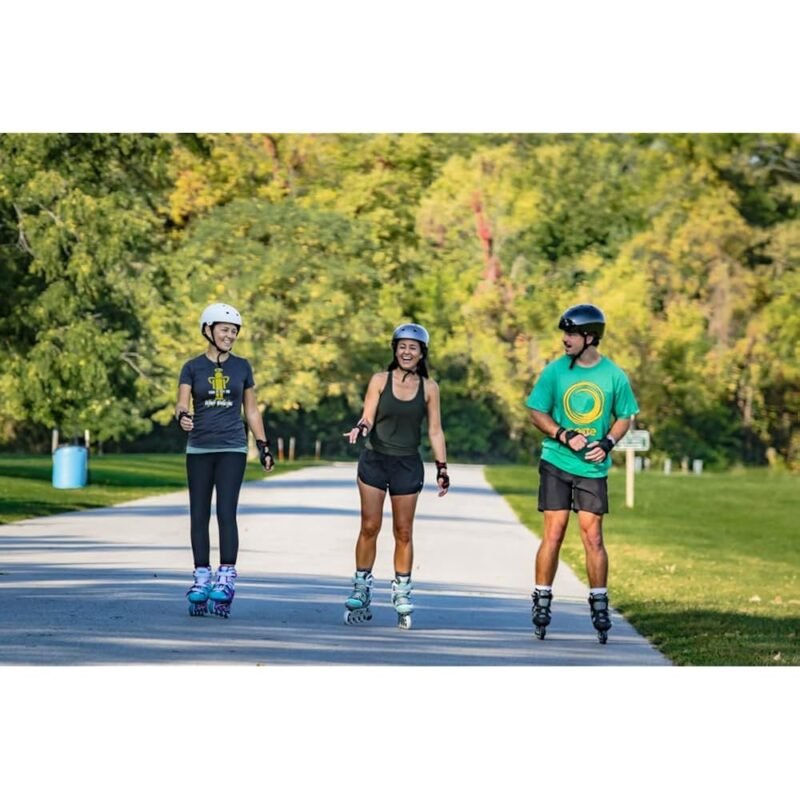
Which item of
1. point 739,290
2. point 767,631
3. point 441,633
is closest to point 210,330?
point 441,633

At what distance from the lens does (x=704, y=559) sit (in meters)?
24.4

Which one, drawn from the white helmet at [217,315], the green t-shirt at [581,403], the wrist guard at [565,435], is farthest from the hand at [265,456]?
the wrist guard at [565,435]

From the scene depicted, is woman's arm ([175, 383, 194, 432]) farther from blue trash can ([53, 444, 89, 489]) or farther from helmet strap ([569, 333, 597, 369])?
blue trash can ([53, 444, 89, 489])

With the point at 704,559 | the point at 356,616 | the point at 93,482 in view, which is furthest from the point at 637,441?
the point at 356,616

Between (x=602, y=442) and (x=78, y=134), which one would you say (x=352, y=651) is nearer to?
(x=602, y=442)

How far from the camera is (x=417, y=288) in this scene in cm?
2681

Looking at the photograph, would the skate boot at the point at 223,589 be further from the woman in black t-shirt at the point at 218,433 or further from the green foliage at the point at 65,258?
the green foliage at the point at 65,258

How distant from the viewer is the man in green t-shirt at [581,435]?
42.8 feet

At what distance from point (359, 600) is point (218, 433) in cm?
135

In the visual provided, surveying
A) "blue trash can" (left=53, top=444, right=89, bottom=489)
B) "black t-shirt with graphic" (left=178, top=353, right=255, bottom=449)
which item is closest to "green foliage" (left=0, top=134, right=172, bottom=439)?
"blue trash can" (left=53, top=444, right=89, bottom=489)

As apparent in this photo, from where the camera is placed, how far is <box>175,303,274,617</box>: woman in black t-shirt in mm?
13797

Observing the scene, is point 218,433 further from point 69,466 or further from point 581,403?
point 69,466

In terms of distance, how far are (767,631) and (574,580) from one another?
3865mm

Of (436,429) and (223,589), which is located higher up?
(436,429)
